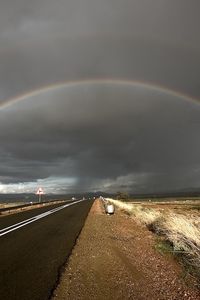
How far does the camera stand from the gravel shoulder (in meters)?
7.38

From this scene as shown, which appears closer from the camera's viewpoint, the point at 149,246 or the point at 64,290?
the point at 64,290

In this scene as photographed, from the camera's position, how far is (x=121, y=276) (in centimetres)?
887

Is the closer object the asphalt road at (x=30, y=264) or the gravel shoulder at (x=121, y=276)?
the asphalt road at (x=30, y=264)

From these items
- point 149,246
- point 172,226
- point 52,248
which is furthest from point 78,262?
point 172,226

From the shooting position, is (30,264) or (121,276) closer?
(121,276)

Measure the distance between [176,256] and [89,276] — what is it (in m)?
4.59

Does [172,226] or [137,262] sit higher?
[172,226]

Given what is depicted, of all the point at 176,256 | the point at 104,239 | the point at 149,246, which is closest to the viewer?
the point at 176,256

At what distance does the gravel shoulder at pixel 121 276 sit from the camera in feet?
24.2

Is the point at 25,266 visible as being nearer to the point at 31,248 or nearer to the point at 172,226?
the point at 31,248

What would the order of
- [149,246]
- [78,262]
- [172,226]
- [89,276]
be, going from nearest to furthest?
[89,276] → [78,262] → [149,246] → [172,226]

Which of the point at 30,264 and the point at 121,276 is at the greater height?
the point at 30,264

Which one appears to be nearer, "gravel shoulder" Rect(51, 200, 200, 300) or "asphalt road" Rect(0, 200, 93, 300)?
"asphalt road" Rect(0, 200, 93, 300)

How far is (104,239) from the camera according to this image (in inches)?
633
